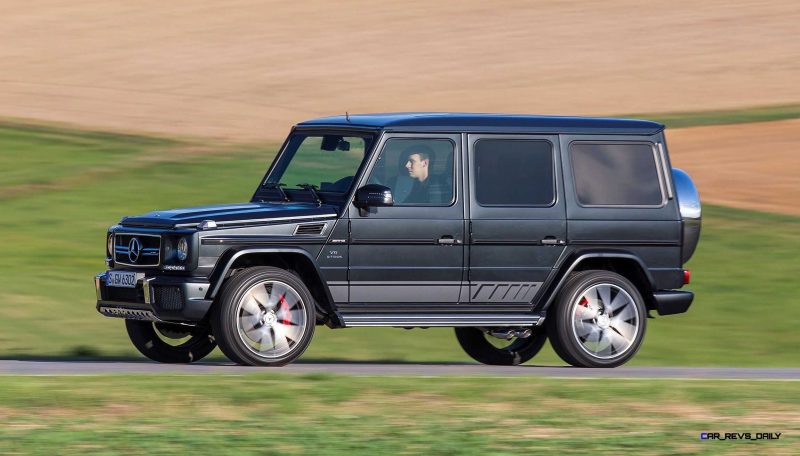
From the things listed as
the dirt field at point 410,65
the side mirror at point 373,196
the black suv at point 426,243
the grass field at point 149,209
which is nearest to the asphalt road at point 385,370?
the black suv at point 426,243

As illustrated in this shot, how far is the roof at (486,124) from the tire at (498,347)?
2039mm

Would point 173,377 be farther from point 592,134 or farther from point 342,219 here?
point 592,134

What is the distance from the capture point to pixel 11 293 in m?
18.1

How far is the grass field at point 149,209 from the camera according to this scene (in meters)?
16.5

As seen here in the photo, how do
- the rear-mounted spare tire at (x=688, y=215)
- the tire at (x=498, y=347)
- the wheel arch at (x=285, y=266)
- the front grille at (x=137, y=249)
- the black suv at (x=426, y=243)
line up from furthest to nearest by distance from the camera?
the tire at (x=498, y=347) < the rear-mounted spare tire at (x=688, y=215) < the front grille at (x=137, y=249) < the black suv at (x=426, y=243) < the wheel arch at (x=285, y=266)

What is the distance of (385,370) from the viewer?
39.9 ft

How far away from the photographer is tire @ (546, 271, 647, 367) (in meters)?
12.6

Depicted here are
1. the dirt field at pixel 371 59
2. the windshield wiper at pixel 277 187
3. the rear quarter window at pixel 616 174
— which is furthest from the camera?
the dirt field at pixel 371 59

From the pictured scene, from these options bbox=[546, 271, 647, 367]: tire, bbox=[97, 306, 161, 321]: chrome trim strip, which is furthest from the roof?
bbox=[97, 306, 161, 321]: chrome trim strip

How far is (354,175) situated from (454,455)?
14.0 ft

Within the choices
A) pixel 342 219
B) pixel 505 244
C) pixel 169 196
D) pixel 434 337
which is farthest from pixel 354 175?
pixel 169 196

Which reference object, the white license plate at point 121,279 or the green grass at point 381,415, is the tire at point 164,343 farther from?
the green grass at point 381,415

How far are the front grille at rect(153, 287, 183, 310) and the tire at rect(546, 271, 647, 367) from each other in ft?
9.62

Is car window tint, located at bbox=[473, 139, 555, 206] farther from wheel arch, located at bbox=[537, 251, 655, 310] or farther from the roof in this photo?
wheel arch, located at bbox=[537, 251, 655, 310]
